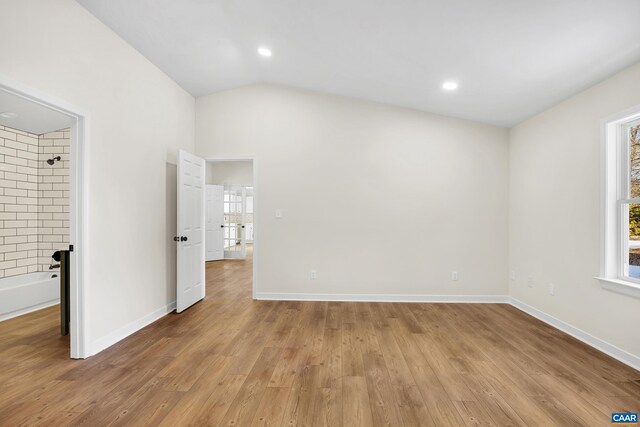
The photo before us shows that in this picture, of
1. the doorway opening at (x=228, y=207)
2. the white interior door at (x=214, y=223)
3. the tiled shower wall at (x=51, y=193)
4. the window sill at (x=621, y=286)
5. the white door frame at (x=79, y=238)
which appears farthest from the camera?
the doorway opening at (x=228, y=207)

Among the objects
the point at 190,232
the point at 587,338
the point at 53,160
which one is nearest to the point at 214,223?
the point at 53,160

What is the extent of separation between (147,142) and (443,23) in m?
3.21

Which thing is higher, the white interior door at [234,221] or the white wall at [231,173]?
the white wall at [231,173]

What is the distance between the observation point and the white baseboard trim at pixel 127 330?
105 inches

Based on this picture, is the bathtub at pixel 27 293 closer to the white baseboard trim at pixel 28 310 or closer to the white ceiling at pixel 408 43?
the white baseboard trim at pixel 28 310

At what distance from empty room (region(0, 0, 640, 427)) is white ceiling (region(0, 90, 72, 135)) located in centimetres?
4

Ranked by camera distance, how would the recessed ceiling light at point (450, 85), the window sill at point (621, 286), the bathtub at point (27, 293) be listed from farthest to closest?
the bathtub at point (27, 293), the recessed ceiling light at point (450, 85), the window sill at point (621, 286)

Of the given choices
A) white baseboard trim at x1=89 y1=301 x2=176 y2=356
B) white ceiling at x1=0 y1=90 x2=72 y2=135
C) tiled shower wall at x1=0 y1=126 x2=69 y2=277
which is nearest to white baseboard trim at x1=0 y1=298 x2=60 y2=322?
tiled shower wall at x1=0 y1=126 x2=69 y2=277

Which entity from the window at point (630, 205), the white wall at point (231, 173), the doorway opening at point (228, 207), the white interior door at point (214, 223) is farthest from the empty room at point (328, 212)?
the white wall at point (231, 173)

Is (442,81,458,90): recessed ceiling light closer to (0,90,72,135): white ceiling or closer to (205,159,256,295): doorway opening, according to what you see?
(0,90,72,135): white ceiling

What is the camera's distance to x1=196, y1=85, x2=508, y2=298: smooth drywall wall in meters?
4.24

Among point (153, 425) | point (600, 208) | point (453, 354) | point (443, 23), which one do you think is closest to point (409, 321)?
point (453, 354)

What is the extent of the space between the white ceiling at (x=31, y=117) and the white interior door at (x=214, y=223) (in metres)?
3.74

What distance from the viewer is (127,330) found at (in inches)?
119
